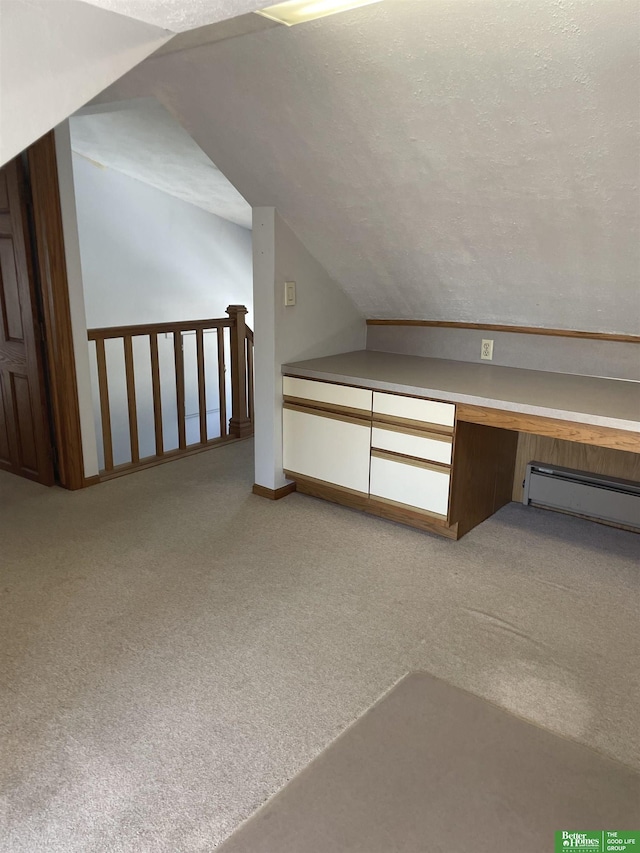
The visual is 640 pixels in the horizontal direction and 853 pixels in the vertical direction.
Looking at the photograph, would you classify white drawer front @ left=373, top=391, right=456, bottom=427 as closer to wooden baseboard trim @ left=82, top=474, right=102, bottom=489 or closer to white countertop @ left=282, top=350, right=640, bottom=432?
white countertop @ left=282, top=350, right=640, bottom=432

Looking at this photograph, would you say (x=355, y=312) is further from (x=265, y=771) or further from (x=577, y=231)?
(x=265, y=771)

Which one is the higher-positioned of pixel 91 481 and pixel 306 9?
pixel 306 9

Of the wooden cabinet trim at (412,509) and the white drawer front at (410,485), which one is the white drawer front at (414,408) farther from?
the wooden cabinet trim at (412,509)

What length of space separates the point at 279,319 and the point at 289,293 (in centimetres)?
15

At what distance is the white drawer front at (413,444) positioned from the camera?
298 centimetres

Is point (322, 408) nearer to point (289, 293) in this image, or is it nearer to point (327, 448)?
point (327, 448)

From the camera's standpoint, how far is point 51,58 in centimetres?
112

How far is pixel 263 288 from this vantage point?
334 cm

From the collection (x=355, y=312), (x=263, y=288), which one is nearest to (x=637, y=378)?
(x=355, y=312)

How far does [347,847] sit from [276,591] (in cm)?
136

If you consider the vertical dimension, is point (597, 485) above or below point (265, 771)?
above

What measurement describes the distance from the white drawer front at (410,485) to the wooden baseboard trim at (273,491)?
0.58 meters

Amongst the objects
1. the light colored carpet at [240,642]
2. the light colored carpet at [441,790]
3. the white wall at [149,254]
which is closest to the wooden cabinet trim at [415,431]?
the light colored carpet at [240,642]

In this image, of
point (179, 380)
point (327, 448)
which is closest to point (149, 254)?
point (179, 380)
